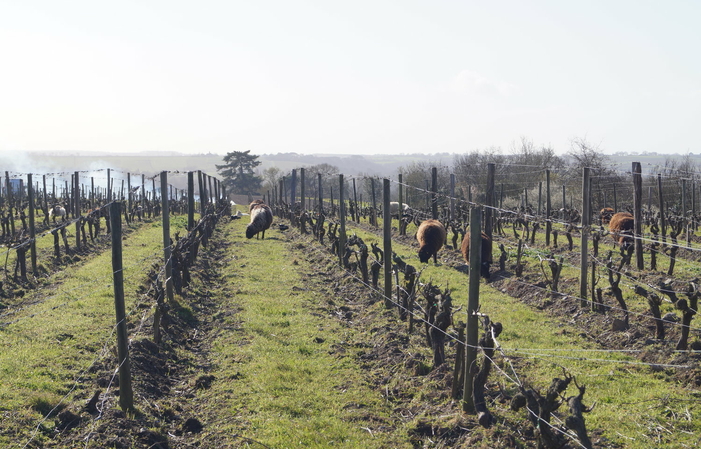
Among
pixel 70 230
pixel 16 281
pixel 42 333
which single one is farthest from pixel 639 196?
pixel 70 230

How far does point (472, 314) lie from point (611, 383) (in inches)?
95.4

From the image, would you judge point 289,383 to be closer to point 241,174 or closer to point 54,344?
point 54,344

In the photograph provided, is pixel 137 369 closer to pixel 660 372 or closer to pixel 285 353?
pixel 285 353

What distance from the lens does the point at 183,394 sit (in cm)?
727

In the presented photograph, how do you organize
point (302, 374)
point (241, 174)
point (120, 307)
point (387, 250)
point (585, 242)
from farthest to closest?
point (241, 174) → point (387, 250) → point (585, 242) → point (302, 374) → point (120, 307)

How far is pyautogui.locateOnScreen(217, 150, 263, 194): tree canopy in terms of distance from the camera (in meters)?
92.2

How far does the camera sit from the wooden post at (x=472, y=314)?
6.17m

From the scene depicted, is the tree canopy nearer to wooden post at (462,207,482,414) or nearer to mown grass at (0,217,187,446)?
mown grass at (0,217,187,446)

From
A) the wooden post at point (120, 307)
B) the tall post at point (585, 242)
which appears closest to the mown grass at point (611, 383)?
the tall post at point (585, 242)

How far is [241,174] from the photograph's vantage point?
9244 centimetres

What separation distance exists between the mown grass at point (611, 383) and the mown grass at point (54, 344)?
5036 mm

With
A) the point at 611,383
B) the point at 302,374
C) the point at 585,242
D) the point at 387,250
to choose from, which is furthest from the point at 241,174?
the point at 611,383

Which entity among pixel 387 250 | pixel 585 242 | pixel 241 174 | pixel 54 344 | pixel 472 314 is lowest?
pixel 54 344

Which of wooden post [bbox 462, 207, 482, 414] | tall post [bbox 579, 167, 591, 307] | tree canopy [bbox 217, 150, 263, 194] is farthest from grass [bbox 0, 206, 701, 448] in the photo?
tree canopy [bbox 217, 150, 263, 194]
